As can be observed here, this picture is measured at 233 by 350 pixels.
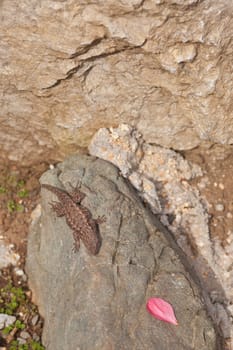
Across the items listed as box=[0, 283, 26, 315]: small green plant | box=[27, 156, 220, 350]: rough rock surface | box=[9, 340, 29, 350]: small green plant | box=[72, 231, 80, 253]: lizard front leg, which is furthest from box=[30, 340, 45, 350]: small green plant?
box=[72, 231, 80, 253]: lizard front leg

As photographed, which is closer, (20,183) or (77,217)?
(77,217)

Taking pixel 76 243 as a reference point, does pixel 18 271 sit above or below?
below

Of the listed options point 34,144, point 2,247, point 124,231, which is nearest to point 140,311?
point 124,231

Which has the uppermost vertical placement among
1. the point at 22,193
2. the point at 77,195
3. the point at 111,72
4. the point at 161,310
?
the point at 111,72

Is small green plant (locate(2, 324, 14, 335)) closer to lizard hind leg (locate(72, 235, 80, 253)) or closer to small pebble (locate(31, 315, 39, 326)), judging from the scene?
small pebble (locate(31, 315, 39, 326))

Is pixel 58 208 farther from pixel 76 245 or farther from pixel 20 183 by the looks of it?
pixel 20 183

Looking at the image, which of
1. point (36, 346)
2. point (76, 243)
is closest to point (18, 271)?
point (36, 346)
